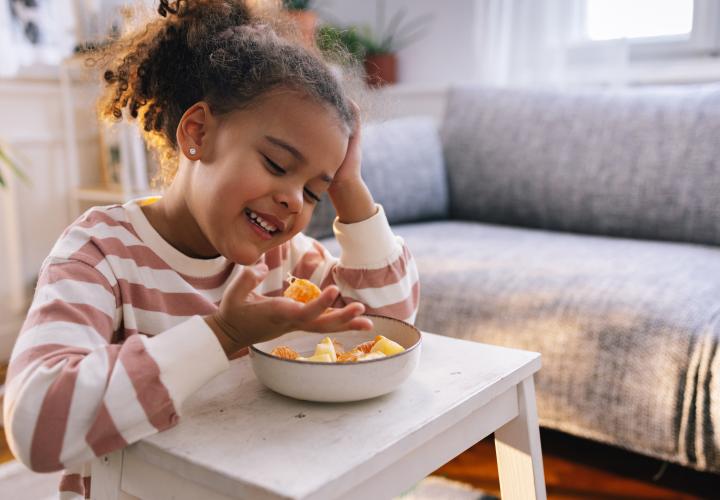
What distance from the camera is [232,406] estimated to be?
0.72m

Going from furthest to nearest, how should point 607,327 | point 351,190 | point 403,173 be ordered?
point 403,173
point 607,327
point 351,190

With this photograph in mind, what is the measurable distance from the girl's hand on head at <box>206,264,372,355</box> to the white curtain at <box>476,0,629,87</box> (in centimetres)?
184

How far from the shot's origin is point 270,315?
2.15ft

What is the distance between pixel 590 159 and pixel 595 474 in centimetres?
83

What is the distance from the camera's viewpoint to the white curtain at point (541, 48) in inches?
89.8

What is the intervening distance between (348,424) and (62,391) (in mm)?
251

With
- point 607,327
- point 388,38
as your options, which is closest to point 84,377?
point 607,327

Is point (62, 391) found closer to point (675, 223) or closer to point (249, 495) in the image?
point (249, 495)

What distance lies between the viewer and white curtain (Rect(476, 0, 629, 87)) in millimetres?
2281

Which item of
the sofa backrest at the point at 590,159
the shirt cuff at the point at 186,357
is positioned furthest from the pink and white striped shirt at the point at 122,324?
the sofa backrest at the point at 590,159

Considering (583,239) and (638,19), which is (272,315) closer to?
(583,239)

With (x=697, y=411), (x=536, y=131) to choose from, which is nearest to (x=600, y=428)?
(x=697, y=411)

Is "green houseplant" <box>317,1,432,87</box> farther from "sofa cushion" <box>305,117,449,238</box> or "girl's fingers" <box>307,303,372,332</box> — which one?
"girl's fingers" <box>307,303,372,332</box>

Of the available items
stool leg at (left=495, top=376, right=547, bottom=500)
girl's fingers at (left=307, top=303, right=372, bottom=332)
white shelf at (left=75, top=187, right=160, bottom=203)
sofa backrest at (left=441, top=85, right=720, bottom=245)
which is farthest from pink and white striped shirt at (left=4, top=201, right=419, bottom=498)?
white shelf at (left=75, top=187, right=160, bottom=203)
